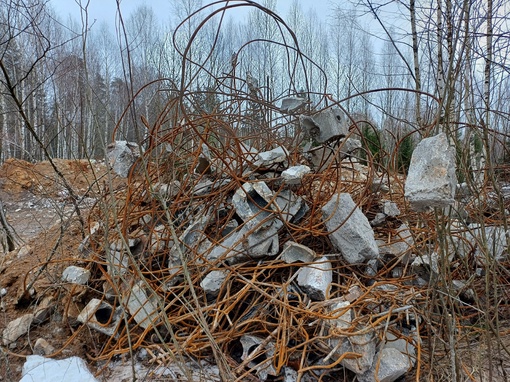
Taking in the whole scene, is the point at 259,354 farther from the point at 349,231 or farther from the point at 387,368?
the point at 349,231

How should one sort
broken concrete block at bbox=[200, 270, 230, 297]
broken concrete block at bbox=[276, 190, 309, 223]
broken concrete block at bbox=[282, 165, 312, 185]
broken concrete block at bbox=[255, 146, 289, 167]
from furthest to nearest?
broken concrete block at bbox=[255, 146, 289, 167] < broken concrete block at bbox=[276, 190, 309, 223] < broken concrete block at bbox=[282, 165, 312, 185] < broken concrete block at bbox=[200, 270, 230, 297]

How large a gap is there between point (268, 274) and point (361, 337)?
0.70m

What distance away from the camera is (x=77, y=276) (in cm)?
243

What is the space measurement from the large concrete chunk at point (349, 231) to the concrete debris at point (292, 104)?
0.80 meters

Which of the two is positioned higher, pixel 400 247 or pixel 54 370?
pixel 400 247

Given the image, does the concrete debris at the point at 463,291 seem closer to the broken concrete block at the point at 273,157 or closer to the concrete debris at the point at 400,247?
the concrete debris at the point at 400,247

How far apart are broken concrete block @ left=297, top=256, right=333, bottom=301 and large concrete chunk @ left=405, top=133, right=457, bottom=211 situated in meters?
0.95

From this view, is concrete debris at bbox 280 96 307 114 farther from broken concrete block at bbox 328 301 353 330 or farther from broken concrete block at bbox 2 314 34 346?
broken concrete block at bbox 2 314 34 346

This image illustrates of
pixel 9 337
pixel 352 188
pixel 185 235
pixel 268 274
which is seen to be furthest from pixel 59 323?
pixel 352 188

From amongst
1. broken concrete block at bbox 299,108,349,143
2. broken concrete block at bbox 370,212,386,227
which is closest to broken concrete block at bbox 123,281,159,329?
broken concrete block at bbox 299,108,349,143

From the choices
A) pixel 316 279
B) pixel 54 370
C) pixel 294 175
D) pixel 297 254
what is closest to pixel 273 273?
pixel 297 254

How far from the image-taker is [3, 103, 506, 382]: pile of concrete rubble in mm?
1893

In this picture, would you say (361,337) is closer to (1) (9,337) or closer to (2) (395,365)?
(2) (395,365)

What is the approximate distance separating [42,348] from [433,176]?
2291mm
